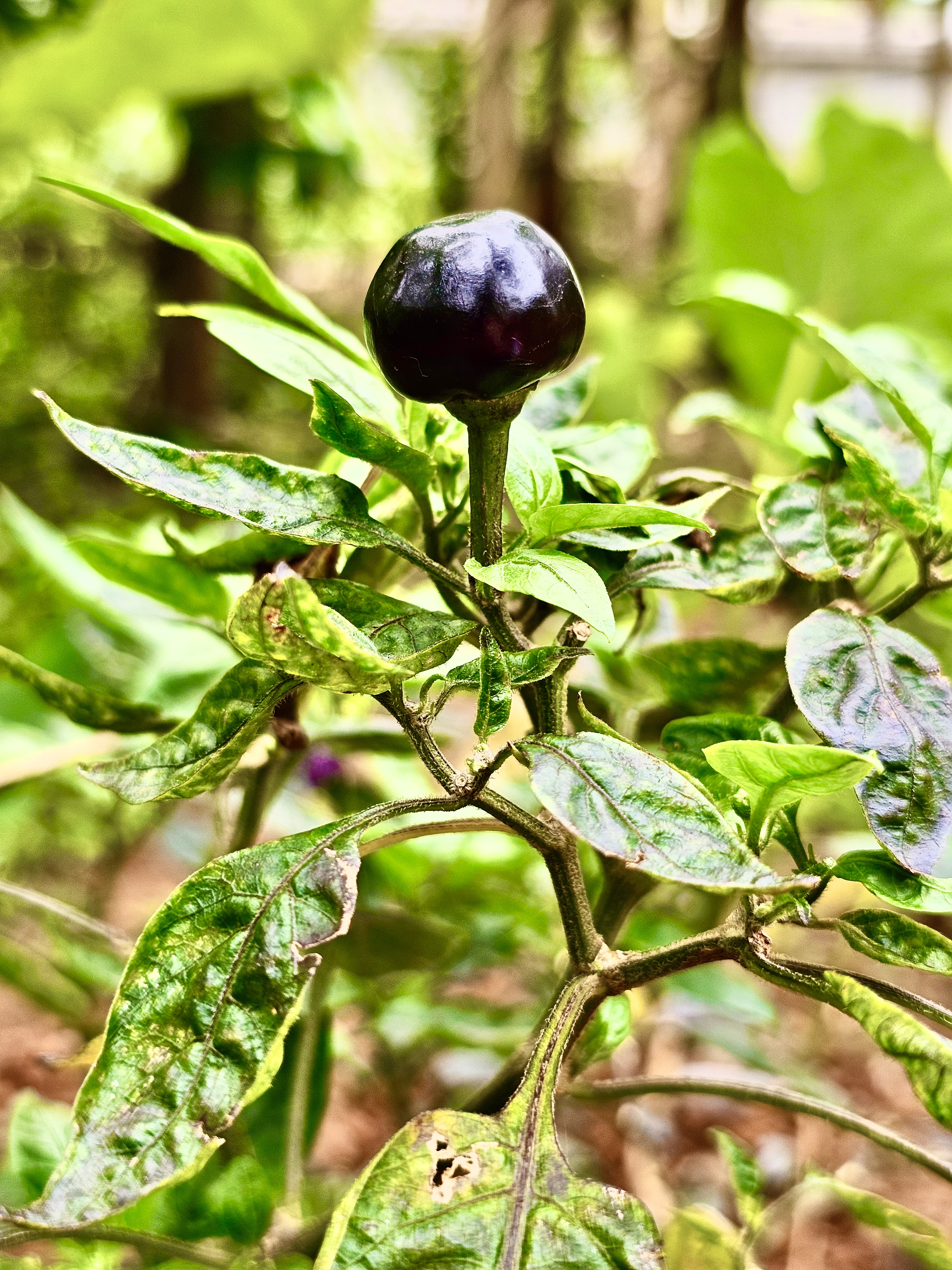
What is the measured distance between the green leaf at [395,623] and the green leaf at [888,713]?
110mm

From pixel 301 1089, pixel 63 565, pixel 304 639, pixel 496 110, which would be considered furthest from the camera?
pixel 496 110

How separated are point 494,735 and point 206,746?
3.7 inches

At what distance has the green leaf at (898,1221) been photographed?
51 cm

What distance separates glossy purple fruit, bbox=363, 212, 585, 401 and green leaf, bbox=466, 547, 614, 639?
5cm

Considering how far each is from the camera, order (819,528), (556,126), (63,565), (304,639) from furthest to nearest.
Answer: (556,126) < (63,565) < (819,528) < (304,639)

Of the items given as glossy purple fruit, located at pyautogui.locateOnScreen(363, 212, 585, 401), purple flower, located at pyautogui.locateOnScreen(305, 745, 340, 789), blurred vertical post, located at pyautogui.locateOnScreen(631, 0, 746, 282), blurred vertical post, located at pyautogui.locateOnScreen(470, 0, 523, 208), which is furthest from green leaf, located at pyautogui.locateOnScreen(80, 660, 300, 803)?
blurred vertical post, located at pyautogui.locateOnScreen(631, 0, 746, 282)

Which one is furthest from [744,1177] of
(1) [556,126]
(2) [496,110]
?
(1) [556,126]

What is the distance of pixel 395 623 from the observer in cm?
32

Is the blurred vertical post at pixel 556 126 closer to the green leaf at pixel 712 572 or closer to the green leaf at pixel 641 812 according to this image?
the green leaf at pixel 712 572

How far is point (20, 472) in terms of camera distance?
2.82 m

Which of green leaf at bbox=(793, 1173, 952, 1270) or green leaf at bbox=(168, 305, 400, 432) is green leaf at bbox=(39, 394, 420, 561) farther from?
green leaf at bbox=(793, 1173, 952, 1270)

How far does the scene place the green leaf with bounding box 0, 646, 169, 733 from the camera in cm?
43

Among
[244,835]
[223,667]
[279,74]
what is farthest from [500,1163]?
[279,74]

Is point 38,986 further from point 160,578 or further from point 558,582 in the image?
point 558,582
